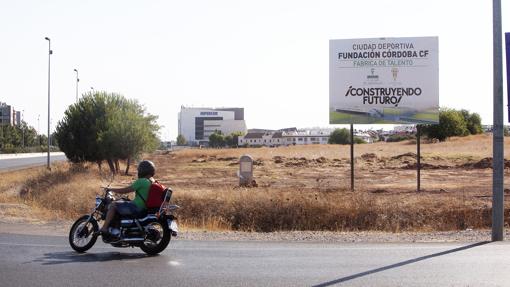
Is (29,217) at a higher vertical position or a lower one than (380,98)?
lower

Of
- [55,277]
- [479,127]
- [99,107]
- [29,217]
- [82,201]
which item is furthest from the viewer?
[479,127]

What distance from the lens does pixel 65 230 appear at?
15328 mm

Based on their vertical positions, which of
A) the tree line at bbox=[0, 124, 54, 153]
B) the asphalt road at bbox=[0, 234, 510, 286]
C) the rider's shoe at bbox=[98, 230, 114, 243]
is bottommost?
the asphalt road at bbox=[0, 234, 510, 286]

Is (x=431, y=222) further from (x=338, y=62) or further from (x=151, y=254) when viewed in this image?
(x=151, y=254)

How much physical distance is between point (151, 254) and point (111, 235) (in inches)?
28.7

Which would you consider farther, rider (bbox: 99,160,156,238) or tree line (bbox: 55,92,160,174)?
Answer: tree line (bbox: 55,92,160,174)

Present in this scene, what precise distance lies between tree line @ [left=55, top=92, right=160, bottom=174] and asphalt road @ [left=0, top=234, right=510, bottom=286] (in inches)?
1239

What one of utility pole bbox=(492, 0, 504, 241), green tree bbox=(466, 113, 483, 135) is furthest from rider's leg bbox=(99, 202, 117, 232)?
green tree bbox=(466, 113, 483, 135)

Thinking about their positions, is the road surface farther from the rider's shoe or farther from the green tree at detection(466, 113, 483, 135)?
the green tree at detection(466, 113, 483, 135)

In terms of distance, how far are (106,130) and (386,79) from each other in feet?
74.0

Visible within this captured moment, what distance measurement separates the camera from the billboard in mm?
28672

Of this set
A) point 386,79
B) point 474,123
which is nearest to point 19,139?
point 474,123

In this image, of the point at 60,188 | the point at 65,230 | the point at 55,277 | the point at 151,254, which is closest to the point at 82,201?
the point at 60,188

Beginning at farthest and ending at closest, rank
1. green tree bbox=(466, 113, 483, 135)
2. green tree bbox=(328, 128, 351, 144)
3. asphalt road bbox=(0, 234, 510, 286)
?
green tree bbox=(328, 128, 351, 144) < green tree bbox=(466, 113, 483, 135) < asphalt road bbox=(0, 234, 510, 286)
